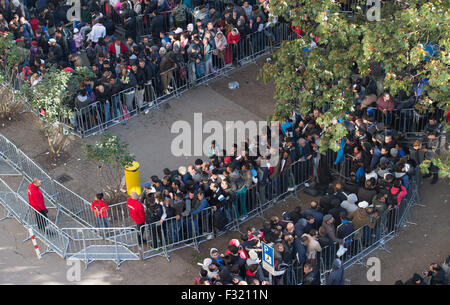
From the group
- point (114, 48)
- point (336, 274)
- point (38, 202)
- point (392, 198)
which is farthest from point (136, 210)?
point (114, 48)

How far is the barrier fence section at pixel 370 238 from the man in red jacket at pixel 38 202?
645 cm

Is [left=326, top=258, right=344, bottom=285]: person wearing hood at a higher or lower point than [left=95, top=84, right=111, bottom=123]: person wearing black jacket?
lower

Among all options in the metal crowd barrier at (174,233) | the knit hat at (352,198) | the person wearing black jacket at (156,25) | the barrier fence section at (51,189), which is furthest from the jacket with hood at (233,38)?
the knit hat at (352,198)

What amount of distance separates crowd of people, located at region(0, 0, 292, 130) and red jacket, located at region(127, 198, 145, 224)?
4687mm

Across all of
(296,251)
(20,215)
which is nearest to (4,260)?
(20,215)

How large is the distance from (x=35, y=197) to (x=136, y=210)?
2399 millimetres

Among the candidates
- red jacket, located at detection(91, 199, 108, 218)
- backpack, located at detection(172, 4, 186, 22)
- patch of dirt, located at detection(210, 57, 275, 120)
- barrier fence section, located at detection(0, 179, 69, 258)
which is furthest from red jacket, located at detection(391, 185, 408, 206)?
backpack, located at detection(172, 4, 186, 22)

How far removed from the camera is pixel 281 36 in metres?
24.7

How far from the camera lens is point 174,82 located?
22.5 metres

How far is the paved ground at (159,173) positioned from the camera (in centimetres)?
1662

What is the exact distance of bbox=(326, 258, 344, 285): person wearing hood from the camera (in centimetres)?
1517

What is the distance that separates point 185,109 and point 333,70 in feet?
20.8

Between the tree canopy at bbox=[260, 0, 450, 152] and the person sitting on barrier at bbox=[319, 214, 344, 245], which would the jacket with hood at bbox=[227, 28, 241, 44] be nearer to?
the tree canopy at bbox=[260, 0, 450, 152]

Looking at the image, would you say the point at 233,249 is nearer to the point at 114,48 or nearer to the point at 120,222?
the point at 120,222
